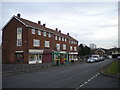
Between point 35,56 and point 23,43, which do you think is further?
point 35,56

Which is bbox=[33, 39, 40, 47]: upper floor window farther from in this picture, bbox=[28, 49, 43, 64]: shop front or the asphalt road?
Result: the asphalt road

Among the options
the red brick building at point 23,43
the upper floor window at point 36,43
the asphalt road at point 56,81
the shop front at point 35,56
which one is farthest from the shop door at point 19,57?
the asphalt road at point 56,81

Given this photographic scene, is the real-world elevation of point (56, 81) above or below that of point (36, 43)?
below

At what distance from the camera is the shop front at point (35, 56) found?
3578cm

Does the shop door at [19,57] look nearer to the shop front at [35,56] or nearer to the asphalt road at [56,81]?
the shop front at [35,56]

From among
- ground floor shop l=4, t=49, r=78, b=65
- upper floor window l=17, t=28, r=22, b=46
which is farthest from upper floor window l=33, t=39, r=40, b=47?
upper floor window l=17, t=28, r=22, b=46

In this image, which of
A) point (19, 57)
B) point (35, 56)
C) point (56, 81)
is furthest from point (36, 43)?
point (56, 81)

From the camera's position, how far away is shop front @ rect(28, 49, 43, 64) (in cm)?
3578

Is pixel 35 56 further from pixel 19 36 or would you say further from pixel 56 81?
pixel 56 81

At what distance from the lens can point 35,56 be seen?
37750 mm

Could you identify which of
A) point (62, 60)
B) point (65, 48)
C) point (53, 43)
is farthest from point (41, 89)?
point (65, 48)

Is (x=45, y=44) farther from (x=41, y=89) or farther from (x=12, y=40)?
(x=41, y=89)

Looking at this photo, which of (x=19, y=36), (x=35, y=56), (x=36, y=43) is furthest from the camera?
(x=36, y=43)

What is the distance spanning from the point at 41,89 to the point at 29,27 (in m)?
29.4
